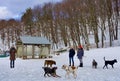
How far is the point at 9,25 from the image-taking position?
113 m

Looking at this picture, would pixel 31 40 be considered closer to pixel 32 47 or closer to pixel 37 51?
pixel 32 47

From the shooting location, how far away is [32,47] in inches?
1861

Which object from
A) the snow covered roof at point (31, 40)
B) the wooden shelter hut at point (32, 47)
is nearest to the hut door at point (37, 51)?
the wooden shelter hut at point (32, 47)

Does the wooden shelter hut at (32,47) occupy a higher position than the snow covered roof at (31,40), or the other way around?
the snow covered roof at (31,40)

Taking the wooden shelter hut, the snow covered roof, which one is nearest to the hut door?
the wooden shelter hut

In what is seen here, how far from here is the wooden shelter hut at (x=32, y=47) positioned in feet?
154

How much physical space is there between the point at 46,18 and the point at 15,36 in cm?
2922

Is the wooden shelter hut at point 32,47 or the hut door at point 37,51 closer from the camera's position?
the wooden shelter hut at point 32,47

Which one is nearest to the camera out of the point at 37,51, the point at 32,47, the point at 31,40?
the point at 32,47

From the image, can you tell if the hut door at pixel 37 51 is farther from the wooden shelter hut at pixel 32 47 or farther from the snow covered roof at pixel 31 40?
the snow covered roof at pixel 31 40

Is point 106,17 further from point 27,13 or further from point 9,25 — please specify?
point 9,25

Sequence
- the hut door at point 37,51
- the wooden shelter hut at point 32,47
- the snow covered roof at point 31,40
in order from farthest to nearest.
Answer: the hut door at point 37,51 → the snow covered roof at point 31,40 → the wooden shelter hut at point 32,47

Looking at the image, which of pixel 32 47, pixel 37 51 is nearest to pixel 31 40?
pixel 32 47

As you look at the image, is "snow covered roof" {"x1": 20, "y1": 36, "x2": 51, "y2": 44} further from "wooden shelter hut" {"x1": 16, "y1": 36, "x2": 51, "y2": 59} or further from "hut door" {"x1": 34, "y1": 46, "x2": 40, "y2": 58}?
"hut door" {"x1": 34, "y1": 46, "x2": 40, "y2": 58}
